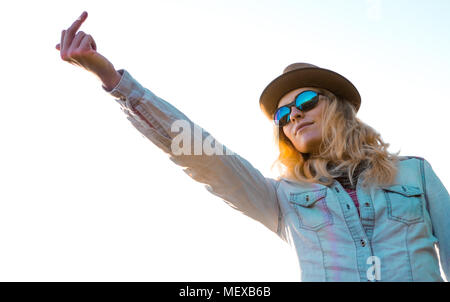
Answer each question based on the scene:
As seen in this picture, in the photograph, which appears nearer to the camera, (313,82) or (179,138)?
(179,138)

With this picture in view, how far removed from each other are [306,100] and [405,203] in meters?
1.10

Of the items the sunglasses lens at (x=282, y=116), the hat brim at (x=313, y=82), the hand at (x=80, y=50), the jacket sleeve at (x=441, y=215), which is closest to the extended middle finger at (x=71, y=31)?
the hand at (x=80, y=50)

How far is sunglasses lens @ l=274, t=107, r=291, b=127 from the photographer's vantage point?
10.6 feet

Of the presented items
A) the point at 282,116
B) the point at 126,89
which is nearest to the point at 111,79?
the point at 126,89

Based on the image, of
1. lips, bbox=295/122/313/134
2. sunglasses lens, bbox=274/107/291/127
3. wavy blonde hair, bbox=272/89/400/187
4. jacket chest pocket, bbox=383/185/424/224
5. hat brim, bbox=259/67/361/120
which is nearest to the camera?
jacket chest pocket, bbox=383/185/424/224

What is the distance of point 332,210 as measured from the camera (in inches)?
101

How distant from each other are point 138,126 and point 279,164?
1.41 m

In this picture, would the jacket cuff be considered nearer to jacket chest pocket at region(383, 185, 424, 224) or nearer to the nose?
the nose

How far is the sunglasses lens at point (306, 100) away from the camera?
317cm

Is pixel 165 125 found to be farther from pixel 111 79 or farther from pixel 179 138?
pixel 111 79

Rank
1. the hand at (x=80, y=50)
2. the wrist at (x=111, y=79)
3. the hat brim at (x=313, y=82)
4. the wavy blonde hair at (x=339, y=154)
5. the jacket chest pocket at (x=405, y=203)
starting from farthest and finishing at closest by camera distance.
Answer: the hat brim at (x=313, y=82), the wavy blonde hair at (x=339, y=154), the jacket chest pocket at (x=405, y=203), the wrist at (x=111, y=79), the hand at (x=80, y=50)

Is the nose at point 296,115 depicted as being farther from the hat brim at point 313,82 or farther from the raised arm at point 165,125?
the raised arm at point 165,125

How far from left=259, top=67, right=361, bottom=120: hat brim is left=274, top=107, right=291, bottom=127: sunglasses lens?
25cm

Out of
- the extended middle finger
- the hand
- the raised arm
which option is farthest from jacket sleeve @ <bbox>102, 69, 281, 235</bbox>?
the extended middle finger
